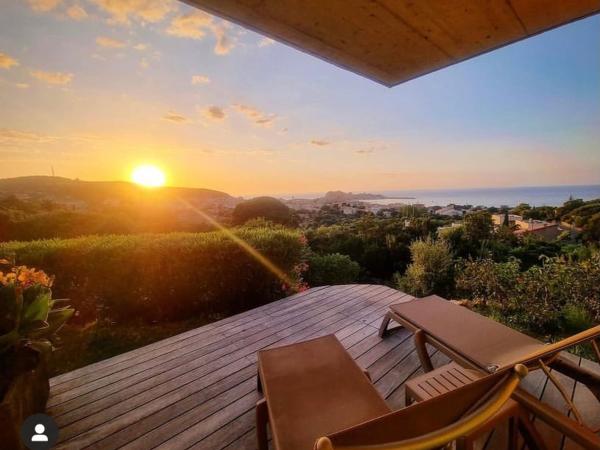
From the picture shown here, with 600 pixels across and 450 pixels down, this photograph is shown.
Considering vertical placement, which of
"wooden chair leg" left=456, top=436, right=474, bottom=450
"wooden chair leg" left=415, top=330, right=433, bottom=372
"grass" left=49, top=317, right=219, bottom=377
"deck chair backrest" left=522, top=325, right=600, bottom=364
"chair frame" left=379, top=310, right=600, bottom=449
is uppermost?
"deck chair backrest" left=522, top=325, right=600, bottom=364

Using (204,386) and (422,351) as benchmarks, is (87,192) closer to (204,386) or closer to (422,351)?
(204,386)

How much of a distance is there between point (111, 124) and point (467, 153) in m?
11.0

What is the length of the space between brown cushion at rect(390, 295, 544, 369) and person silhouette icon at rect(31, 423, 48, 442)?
286 centimetres

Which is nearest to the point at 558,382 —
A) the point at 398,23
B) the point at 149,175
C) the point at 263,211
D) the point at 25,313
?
the point at 398,23

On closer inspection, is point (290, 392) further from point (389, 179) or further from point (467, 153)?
point (389, 179)

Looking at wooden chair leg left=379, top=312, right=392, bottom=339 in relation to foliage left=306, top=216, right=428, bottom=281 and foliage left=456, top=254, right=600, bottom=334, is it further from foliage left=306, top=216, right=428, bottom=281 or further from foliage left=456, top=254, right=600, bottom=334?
foliage left=306, top=216, right=428, bottom=281

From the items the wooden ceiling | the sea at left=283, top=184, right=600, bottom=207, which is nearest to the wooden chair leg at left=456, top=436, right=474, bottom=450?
the wooden ceiling

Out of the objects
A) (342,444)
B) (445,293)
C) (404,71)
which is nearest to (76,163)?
(404,71)

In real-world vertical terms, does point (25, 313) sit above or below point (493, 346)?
above

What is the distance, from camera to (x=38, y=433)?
1736 mm

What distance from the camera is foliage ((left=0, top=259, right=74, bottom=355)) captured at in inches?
62.1

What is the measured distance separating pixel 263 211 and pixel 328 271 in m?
6.15

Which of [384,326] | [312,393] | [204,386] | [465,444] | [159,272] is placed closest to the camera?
[465,444]

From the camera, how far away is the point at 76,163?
5.41m
